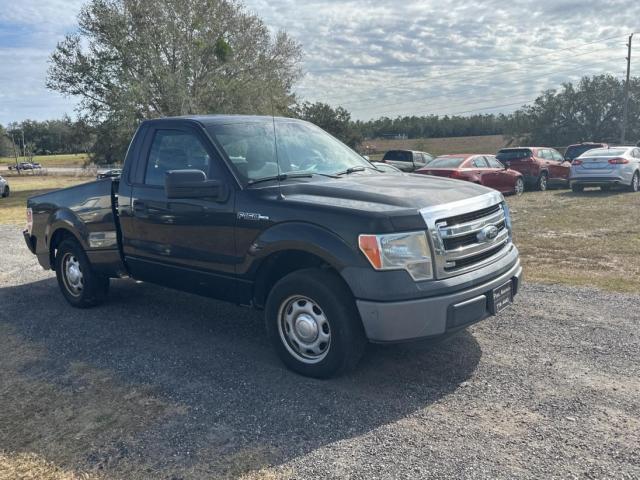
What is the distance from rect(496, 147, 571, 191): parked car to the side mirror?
17.5 meters

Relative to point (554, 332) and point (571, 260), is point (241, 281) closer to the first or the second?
point (554, 332)

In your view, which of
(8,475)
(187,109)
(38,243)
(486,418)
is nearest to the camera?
(8,475)

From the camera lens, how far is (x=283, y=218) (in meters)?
4.15

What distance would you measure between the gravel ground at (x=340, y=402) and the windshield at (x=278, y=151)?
1574 millimetres

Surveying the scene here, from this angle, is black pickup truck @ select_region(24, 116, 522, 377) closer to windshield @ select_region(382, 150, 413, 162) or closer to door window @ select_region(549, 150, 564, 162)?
windshield @ select_region(382, 150, 413, 162)

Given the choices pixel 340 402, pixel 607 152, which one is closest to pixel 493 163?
pixel 607 152

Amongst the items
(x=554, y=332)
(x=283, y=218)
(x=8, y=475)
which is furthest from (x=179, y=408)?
(x=554, y=332)

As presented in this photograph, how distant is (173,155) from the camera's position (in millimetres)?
5117

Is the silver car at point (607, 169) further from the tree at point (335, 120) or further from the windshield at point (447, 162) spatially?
the tree at point (335, 120)

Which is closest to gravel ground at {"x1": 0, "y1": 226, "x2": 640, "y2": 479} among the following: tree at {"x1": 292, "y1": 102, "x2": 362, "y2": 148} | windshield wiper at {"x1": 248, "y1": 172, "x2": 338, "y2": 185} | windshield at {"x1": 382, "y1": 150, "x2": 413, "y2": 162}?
windshield wiper at {"x1": 248, "y1": 172, "x2": 338, "y2": 185}

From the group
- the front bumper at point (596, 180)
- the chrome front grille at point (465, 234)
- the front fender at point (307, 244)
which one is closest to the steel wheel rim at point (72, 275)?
the front fender at point (307, 244)

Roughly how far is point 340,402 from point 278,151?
7.29 ft

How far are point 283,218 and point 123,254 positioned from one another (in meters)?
2.28

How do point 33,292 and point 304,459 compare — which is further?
point 33,292
